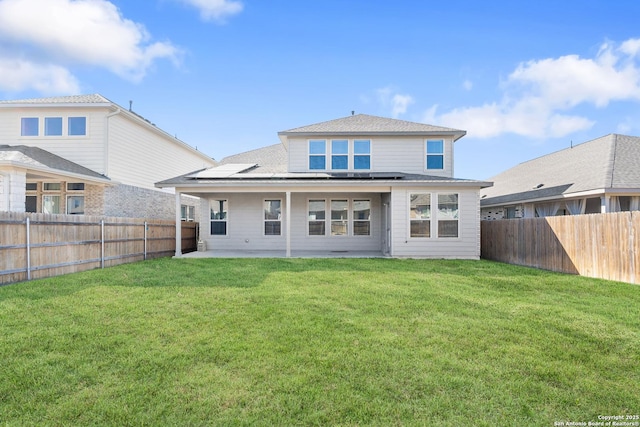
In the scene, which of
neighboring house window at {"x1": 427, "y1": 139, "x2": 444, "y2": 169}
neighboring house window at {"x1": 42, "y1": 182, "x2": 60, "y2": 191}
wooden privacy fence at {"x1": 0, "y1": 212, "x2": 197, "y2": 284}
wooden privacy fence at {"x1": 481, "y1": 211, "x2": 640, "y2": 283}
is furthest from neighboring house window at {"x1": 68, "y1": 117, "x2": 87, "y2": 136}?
wooden privacy fence at {"x1": 481, "y1": 211, "x2": 640, "y2": 283}

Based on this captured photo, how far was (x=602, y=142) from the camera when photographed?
52.3 feet

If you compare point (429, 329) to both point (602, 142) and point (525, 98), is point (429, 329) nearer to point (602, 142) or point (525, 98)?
point (602, 142)

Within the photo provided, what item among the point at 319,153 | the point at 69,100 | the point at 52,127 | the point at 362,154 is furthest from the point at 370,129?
the point at 52,127

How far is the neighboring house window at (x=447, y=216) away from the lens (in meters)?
12.8

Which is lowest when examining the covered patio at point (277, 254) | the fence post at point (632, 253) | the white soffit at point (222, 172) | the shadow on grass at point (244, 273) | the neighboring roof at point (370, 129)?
the shadow on grass at point (244, 273)

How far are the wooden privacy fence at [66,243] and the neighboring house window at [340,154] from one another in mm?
7614

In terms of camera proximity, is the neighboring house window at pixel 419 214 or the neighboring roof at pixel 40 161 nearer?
the neighboring roof at pixel 40 161

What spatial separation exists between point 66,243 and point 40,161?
5.60 m

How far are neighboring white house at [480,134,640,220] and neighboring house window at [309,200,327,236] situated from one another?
369 inches

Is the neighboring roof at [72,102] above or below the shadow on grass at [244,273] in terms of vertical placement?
above

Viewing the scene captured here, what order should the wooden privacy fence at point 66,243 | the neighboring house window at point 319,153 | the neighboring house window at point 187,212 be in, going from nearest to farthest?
the wooden privacy fence at point 66,243 < the neighboring house window at point 319,153 < the neighboring house window at point 187,212

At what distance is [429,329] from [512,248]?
31.0 ft

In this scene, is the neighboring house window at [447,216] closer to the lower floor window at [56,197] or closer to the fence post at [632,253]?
the fence post at [632,253]

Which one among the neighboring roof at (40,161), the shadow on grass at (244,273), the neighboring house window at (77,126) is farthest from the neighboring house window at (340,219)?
the neighboring house window at (77,126)
